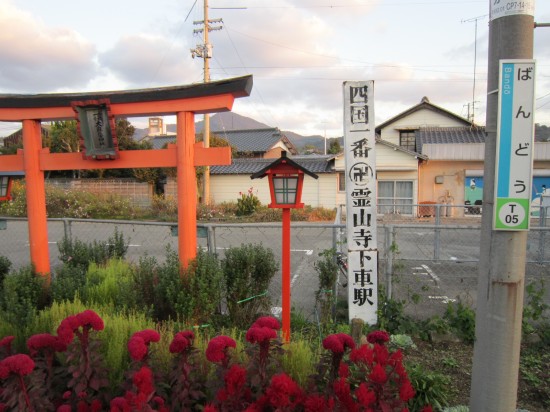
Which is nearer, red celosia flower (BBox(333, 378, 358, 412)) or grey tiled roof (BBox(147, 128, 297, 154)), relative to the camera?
red celosia flower (BBox(333, 378, 358, 412))

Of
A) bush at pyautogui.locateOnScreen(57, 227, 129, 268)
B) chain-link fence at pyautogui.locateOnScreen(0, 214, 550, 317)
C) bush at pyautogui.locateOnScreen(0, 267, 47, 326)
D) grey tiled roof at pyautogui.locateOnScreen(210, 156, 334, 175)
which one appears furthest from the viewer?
grey tiled roof at pyautogui.locateOnScreen(210, 156, 334, 175)

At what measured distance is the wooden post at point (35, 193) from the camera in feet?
18.0

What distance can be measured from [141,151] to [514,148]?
4214mm

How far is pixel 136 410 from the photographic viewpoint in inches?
68.2

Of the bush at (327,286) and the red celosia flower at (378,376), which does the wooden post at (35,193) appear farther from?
the red celosia flower at (378,376)

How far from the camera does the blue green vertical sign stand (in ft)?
7.55

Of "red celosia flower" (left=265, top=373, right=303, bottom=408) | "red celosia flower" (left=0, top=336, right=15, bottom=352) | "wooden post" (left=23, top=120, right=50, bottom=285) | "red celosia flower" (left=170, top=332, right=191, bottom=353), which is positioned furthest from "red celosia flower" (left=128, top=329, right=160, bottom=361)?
"wooden post" (left=23, top=120, right=50, bottom=285)

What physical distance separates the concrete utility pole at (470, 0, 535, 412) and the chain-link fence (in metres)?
2.23

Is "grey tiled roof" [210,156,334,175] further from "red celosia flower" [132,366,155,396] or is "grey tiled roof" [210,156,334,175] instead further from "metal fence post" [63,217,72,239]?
"red celosia flower" [132,366,155,396]

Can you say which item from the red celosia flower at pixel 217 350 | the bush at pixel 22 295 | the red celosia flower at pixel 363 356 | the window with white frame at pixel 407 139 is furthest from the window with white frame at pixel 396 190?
the red celosia flower at pixel 217 350

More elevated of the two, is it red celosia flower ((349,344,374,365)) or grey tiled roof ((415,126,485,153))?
grey tiled roof ((415,126,485,153))

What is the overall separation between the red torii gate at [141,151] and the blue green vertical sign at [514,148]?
9.64 feet

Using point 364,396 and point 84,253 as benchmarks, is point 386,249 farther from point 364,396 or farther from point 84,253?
point 84,253

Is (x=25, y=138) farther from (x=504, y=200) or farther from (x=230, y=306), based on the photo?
(x=504, y=200)
